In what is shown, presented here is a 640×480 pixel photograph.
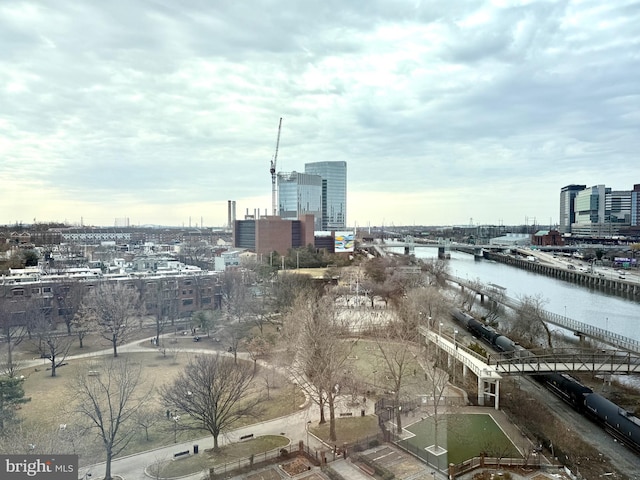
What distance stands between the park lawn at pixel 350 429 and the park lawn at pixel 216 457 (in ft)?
2.36

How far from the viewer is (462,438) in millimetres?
8492

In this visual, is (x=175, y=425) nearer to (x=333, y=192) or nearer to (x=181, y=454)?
(x=181, y=454)

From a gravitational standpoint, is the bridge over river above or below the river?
above

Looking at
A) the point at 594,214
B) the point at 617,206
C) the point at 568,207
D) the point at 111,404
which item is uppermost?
the point at 568,207

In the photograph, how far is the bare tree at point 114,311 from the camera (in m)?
14.8

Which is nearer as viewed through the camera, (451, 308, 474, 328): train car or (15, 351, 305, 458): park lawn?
(15, 351, 305, 458): park lawn

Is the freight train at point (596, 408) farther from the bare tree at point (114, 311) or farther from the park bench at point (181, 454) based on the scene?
the bare tree at point (114, 311)

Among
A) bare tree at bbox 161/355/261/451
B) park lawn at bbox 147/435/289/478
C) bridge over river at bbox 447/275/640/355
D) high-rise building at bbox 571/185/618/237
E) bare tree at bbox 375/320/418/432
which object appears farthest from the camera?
high-rise building at bbox 571/185/618/237

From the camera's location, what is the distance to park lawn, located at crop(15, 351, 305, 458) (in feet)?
27.6

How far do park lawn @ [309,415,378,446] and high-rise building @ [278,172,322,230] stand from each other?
5727 centimetres

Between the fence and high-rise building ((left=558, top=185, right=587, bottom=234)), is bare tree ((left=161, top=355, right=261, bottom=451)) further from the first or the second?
high-rise building ((left=558, top=185, right=587, bottom=234))

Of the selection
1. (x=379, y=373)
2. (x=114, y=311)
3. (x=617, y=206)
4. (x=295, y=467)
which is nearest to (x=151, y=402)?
(x=295, y=467)

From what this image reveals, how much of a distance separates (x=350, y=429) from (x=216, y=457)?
2564 millimetres

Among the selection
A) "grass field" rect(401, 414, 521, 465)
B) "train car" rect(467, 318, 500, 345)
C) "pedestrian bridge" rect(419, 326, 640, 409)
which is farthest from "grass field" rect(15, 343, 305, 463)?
"train car" rect(467, 318, 500, 345)
